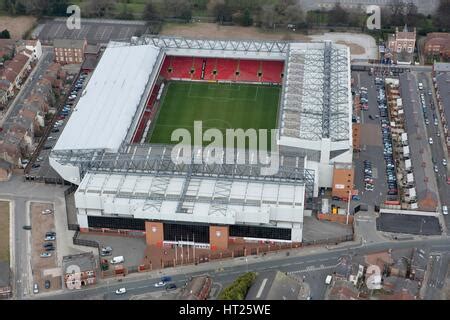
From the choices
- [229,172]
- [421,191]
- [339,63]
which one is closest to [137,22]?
[339,63]

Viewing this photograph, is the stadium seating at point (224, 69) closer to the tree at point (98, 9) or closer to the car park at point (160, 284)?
the tree at point (98, 9)

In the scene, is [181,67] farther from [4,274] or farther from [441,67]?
[4,274]

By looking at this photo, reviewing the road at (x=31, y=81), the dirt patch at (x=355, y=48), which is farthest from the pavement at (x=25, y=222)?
the dirt patch at (x=355, y=48)

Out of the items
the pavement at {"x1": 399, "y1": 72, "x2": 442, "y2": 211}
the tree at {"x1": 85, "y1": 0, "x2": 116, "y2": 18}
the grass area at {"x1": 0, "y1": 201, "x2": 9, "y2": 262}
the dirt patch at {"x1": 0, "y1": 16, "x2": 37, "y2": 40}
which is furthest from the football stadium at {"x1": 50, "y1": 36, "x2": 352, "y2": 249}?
the dirt patch at {"x1": 0, "y1": 16, "x2": 37, "y2": 40}

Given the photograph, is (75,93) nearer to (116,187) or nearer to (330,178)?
(116,187)

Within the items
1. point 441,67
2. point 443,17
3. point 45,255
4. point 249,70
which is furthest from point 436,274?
point 443,17

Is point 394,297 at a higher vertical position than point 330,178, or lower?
lower

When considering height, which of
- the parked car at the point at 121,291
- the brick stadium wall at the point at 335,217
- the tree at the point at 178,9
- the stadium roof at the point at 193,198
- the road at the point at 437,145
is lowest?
the parked car at the point at 121,291
